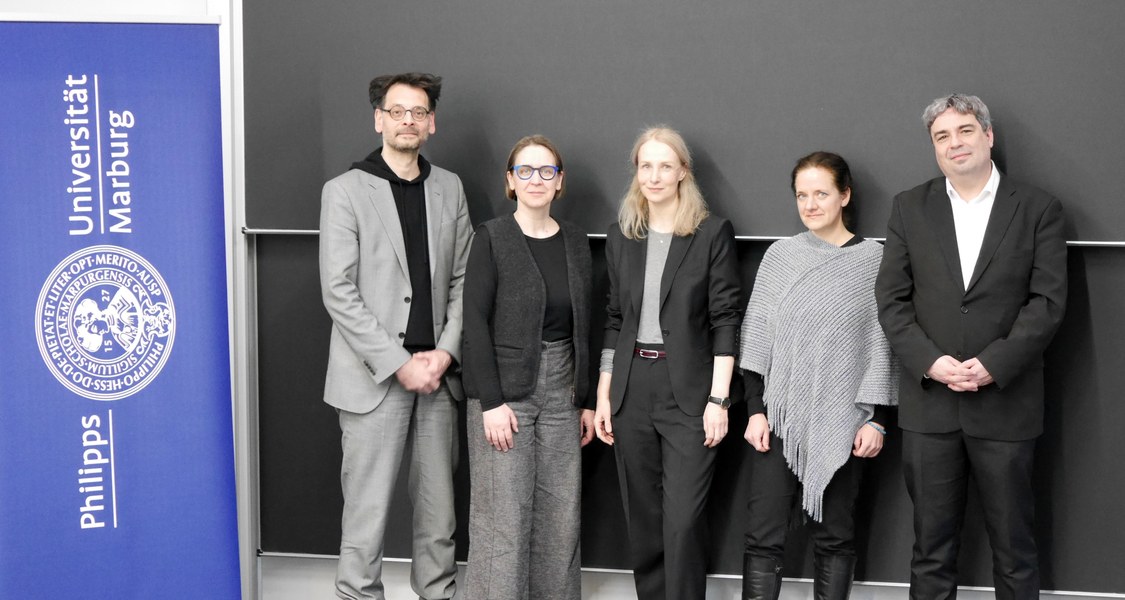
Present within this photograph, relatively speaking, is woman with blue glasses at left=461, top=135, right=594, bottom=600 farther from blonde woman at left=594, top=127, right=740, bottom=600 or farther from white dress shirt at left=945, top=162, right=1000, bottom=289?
white dress shirt at left=945, top=162, right=1000, bottom=289

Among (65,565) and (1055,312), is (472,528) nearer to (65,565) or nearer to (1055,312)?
(65,565)

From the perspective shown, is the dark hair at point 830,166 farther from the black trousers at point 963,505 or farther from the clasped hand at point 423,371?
the clasped hand at point 423,371

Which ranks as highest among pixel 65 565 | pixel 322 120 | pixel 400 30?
pixel 400 30

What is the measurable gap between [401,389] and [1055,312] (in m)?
1.97

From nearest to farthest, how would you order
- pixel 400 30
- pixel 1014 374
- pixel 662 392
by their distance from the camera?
pixel 1014 374 → pixel 662 392 → pixel 400 30

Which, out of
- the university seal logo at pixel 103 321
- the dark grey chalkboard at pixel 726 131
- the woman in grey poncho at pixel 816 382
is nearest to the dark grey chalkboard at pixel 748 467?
the dark grey chalkboard at pixel 726 131

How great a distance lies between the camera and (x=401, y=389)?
10.0 feet

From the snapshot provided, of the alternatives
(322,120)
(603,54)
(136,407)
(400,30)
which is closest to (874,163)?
(603,54)

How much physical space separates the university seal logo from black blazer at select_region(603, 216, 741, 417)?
4.70 ft

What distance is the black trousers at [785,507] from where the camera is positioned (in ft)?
9.76

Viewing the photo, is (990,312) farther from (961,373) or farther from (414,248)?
(414,248)

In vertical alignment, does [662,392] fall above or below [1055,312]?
below

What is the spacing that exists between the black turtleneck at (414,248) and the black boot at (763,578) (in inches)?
48.6

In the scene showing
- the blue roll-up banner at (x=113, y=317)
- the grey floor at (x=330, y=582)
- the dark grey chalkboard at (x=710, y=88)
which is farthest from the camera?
the grey floor at (x=330, y=582)
